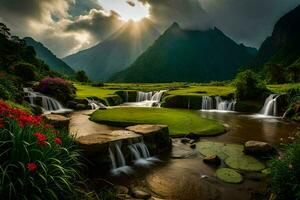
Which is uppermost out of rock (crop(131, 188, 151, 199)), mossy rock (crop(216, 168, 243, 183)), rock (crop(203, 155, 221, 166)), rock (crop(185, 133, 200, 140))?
rock (crop(185, 133, 200, 140))

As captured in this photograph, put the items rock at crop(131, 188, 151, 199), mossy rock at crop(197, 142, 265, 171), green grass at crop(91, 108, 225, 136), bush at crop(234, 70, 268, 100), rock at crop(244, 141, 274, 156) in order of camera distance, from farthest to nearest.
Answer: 1. bush at crop(234, 70, 268, 100)
2. green grass at crop(91, 108, 225, 136)
3. rock at crop(244, 141, 274, 156)
4. mossy rock at crop(197, 142, 265, 171)
5. rock at crop(131, 188, 151, 199)

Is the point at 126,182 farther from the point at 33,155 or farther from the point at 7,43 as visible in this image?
the point at 7,43

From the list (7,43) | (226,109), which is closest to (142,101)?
(226,109)

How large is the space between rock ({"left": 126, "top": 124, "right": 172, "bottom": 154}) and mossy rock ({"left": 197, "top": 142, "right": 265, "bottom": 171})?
2091 millimetres

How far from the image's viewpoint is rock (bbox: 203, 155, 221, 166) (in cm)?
1465

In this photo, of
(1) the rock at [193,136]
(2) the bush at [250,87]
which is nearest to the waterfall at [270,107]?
(2) the bush at [250,87]

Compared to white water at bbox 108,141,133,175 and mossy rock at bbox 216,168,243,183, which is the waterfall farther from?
white water at bbox 108,141,133,175

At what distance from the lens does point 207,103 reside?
42812 mm

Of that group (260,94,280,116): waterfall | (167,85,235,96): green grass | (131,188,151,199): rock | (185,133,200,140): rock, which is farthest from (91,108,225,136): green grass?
(167,85,235,96): green grass

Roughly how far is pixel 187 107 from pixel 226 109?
5820 mm

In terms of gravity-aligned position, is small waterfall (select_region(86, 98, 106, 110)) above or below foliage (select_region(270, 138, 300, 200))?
above

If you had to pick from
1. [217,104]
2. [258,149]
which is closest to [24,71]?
[217,104]

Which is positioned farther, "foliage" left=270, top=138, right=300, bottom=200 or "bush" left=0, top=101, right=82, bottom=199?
"foliage" left=270, top=138, right=300, bottom=200

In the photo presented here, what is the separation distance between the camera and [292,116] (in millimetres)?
32875
